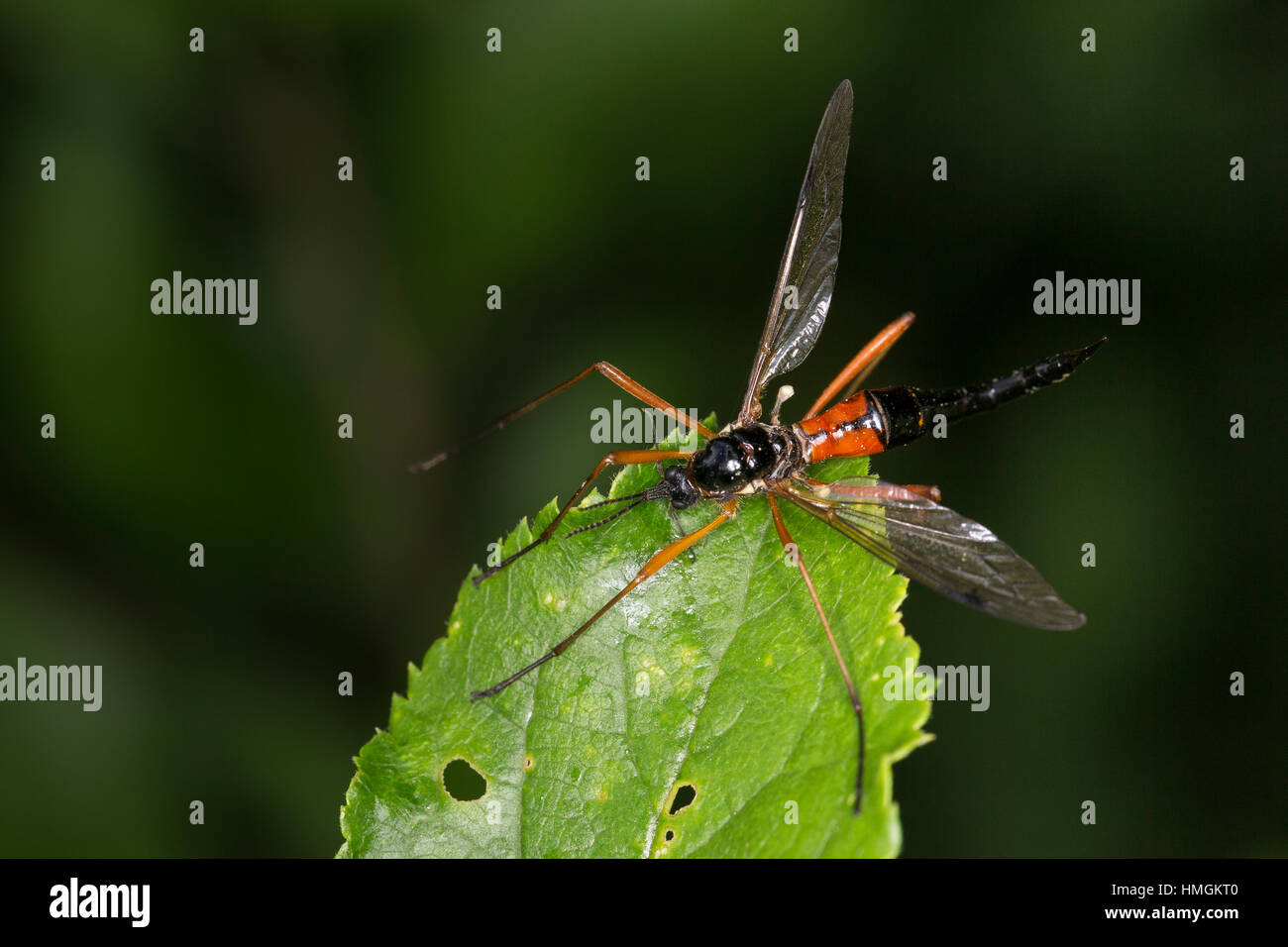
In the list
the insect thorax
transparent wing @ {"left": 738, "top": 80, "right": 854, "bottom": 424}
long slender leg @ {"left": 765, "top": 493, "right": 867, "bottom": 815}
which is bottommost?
long slender leg @ {"left": 765, "top": 493, "right": 867, "bottom": 815}

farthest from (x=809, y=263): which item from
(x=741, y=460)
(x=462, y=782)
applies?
(x=462, y=782)

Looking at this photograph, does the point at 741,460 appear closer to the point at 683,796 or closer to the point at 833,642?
the point at 833,642

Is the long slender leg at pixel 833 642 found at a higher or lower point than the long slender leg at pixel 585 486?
lower

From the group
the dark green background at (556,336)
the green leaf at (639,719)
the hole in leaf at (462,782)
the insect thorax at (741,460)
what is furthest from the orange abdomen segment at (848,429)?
the hole in leaf at (462,782)

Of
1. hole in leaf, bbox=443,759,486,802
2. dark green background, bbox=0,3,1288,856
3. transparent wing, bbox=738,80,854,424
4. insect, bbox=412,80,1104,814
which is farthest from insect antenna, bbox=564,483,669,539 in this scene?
dark green background, bbox=0,3,1288,856

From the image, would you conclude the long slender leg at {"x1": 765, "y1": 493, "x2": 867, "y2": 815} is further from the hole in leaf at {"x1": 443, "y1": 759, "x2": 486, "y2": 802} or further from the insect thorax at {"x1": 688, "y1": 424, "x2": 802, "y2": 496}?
the hole in leaf at {"x1": 443, "y1": 759, "x2": 486, "y2": 802}

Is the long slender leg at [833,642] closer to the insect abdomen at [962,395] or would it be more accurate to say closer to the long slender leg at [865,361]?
the long slender leg at [865,361]
